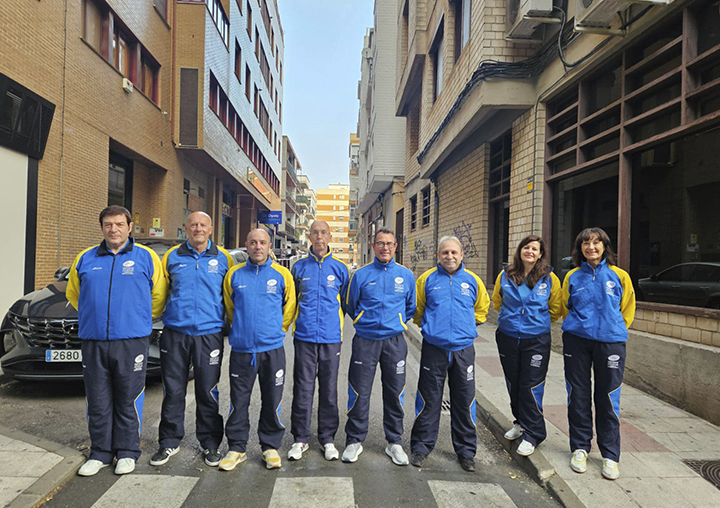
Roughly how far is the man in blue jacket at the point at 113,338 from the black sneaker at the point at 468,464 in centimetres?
258

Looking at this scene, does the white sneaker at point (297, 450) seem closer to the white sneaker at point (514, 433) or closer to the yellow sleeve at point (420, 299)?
the yellow sleeve at point (420, 299)

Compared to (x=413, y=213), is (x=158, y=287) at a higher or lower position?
lower

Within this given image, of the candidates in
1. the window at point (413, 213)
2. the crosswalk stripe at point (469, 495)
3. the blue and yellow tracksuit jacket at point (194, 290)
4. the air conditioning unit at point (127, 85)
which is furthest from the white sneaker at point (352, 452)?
the window at point (413, 213)

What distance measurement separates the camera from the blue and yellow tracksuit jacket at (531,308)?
370cm

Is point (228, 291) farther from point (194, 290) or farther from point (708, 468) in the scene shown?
point (708, 468)

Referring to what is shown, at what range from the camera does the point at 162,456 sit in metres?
3.50

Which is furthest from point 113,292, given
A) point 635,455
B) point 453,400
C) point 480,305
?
point 635,455

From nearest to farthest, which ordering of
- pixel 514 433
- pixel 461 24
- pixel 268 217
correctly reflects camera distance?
1. pixel 514 433
2. pixel 461 24
3. pixel 268 217

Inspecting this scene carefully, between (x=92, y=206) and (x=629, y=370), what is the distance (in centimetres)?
1218

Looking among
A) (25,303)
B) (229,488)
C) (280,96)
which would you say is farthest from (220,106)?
(280,96)

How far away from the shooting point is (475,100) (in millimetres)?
8742

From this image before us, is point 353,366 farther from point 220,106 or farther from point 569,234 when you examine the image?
point 220,106

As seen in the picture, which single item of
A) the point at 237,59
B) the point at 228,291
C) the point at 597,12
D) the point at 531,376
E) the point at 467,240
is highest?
the point at 237,59

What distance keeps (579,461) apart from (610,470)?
0.21 meters
